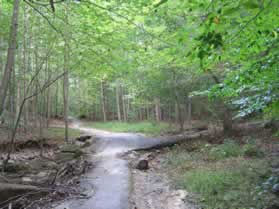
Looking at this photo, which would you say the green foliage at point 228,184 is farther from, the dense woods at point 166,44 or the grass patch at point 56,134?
the grass patch at point 56,134

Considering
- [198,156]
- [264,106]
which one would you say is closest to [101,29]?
[264,106]

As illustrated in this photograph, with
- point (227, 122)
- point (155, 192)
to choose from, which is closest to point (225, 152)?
point (227, 122)

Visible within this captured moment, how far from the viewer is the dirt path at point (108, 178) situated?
4820 millimetres

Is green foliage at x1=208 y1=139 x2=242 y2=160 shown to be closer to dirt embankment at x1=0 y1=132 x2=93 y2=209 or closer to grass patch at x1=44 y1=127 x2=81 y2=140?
dirt embankment at x1=0 y1=132 x2=93 y2=209

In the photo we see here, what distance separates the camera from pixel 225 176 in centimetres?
586

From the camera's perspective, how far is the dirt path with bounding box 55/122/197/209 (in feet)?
15.8

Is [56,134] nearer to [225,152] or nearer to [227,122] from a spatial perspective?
[227,122]

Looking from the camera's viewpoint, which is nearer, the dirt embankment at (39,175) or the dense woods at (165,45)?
the dense woods at (165,45)

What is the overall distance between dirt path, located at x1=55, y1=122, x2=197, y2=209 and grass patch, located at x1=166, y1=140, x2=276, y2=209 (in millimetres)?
1507

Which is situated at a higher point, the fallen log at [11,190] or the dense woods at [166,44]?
the dense woods at [166,44]

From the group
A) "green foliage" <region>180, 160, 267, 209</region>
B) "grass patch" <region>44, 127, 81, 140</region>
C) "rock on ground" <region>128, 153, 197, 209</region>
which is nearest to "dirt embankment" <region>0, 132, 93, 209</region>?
"grass patch" <region>44, 127, 81, 140</region>

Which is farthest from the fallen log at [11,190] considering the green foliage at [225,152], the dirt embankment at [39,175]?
the green foliage at [225,152]

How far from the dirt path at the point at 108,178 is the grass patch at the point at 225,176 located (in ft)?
4.94

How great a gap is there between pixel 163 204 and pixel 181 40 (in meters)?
3.97
